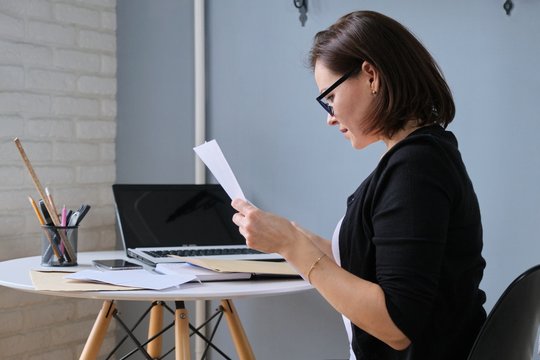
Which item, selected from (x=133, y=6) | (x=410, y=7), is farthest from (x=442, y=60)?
(x=133, y=6)

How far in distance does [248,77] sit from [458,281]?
3.84 feet

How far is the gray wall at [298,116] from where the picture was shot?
58.6 inches

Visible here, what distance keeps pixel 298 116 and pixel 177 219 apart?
0.43 metres

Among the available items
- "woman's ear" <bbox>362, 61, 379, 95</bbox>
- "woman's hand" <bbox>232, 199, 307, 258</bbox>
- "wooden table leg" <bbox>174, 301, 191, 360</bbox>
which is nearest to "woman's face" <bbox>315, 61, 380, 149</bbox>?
"woman's ear" <bbox>362, 61, 379, 95</bbox>

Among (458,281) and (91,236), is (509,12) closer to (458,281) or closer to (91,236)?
(458,281)

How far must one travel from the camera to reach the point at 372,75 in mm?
1087

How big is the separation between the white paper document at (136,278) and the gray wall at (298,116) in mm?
587

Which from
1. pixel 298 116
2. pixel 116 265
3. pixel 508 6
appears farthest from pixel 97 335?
pixel 508 6

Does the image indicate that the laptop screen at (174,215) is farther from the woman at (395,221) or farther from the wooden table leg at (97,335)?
the woman at (395,221)

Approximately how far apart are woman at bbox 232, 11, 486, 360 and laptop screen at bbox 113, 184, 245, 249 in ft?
2.56

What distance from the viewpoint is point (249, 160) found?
2059 millimetres

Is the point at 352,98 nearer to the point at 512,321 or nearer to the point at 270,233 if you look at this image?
the point at 270,233

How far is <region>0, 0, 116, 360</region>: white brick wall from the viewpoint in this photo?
2107mm

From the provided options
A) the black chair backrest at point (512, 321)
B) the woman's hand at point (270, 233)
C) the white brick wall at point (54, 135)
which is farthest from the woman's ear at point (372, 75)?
the white brick wall at point (54, 135)
